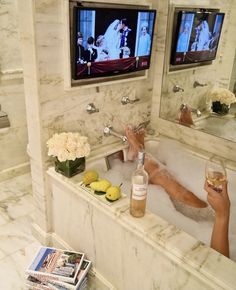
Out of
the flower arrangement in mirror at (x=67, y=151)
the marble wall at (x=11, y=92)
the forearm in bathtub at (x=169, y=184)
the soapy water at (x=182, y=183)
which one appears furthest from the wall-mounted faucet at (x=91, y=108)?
the marble wall at (x=11, y=92)

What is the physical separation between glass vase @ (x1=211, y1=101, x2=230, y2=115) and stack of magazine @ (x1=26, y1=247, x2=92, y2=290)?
1359 mm

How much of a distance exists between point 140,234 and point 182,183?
0.88 meters

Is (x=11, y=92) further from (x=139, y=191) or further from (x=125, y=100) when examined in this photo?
(x=139, y=191)

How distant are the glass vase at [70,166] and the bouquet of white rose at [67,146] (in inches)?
2.1

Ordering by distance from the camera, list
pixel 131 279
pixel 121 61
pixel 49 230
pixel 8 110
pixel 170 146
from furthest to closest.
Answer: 1. pixel 8 110
2. pixel 170 146
3. pixel 49 230
4. pixel 121 61
5. pixel 131 279

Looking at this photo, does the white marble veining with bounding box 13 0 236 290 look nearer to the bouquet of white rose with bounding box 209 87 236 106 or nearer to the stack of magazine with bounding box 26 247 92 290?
the stack of magazine with bounding box 26 247 92 290

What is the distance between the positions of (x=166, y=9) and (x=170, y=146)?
→ 1038mm

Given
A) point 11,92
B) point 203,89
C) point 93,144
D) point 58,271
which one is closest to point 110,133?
point 93,144

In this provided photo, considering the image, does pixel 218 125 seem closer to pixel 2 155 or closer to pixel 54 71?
pixel 54 71

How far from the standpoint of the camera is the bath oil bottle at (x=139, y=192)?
141 centimetres

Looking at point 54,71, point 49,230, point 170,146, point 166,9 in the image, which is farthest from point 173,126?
point 49,230

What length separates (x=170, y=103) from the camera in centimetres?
237

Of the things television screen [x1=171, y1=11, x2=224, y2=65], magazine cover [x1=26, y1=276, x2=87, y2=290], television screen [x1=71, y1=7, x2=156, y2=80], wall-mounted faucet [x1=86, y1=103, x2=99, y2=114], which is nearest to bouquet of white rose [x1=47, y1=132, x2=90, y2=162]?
wall-mounted faucet [x1=86, y1=103, x2=99, y2=114]

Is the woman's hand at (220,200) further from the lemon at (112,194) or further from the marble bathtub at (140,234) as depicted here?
the lemon at (112,194)
